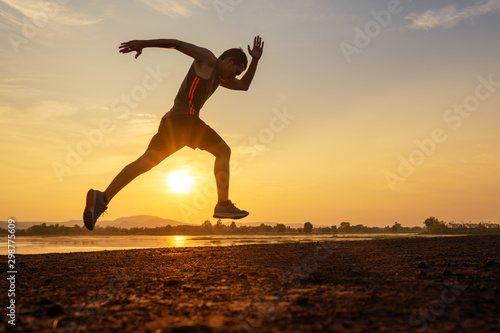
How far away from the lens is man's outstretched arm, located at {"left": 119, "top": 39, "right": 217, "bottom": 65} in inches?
228

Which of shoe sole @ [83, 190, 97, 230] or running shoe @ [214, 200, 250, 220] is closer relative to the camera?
shoe sole @ [83, 190, 97, 230]

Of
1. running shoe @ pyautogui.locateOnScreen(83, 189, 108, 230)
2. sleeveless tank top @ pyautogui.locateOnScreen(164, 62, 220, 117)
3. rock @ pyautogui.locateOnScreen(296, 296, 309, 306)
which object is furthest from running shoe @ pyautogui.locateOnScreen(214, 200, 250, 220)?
rock @ pyautogui.locateOnScreen(296, 296, 309, 306)

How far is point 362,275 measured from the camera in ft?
16.4

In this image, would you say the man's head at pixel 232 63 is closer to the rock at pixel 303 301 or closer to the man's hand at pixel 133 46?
the man's hand at pixel 133 46

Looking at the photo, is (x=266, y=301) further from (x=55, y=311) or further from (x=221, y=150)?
(x=221, y=150)

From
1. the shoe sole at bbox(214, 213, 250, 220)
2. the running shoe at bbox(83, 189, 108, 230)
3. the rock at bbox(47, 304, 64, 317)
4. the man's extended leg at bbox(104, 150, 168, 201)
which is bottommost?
the rock at bbox(47, 304, 64, 317)

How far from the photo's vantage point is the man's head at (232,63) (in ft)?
21.7

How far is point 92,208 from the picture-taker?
6.04 metres

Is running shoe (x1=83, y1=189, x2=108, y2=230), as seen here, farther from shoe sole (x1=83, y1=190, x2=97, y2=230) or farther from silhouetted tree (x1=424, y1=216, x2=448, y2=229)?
silhouetted tree (x1=424, y1=216, x2=448, y2=229)

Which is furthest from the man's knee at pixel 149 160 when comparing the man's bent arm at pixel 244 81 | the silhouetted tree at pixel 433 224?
the silhouetted tree at pixel 433 224

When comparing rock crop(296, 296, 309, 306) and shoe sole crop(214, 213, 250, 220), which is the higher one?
shoe sole crop(214, 213, 250, 220)

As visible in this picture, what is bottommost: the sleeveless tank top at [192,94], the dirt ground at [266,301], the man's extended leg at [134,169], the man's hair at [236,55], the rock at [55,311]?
the dirt ground at [266,301]

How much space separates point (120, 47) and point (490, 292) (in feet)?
17.7

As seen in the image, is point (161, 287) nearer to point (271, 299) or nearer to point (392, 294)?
point (271, 299)
